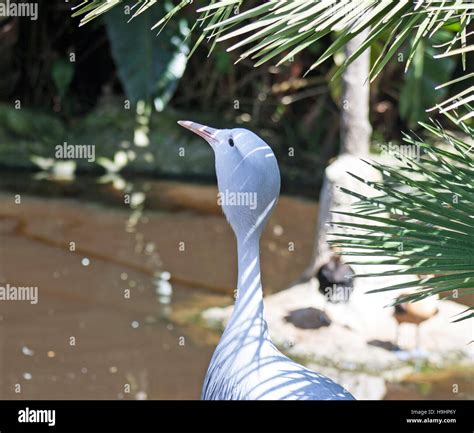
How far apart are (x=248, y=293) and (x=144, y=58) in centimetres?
634

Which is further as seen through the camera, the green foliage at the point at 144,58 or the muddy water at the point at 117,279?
the green foliage at the point at 144,58

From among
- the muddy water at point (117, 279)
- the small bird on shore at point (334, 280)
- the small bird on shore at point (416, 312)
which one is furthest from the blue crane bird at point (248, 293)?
the small bird on shore at point (334, 280)

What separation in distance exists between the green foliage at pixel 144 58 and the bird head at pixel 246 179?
600 cm

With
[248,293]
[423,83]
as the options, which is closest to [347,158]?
[423,83]

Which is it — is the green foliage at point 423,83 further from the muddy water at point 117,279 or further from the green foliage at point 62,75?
the green foliage at point 62,75

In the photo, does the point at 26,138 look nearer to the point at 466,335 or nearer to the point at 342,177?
the point at 342,177

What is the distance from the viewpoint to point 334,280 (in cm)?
460

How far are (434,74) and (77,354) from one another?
432cm

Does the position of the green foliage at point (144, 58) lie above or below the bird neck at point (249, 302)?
above

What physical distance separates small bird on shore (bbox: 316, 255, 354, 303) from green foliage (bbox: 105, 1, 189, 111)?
150 inches

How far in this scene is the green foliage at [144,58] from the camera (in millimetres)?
8047

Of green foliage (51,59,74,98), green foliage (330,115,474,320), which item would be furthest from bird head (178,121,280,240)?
green foliage (51,59,74,98)

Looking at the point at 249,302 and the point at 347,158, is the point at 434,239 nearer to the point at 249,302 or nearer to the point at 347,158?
the point at 249,302
